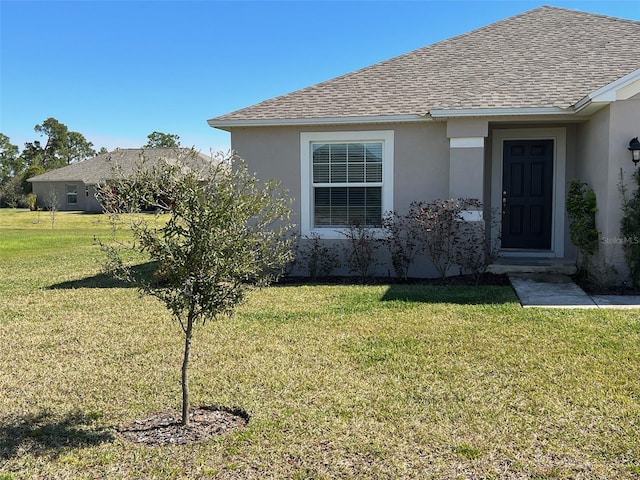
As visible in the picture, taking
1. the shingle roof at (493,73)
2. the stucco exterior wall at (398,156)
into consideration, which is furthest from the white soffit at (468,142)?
the shingle roof at (493,73)

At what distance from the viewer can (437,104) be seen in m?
10.2

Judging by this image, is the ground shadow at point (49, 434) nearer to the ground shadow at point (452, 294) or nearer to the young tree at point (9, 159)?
the ground shadow at point (452, 294)

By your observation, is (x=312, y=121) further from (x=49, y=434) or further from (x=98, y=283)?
(x=49, y=434)

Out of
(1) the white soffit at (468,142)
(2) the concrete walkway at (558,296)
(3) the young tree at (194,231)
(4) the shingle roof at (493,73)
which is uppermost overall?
(4) the shingle roof at (493,73)

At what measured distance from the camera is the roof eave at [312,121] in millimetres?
10039

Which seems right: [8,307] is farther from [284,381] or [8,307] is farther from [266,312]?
[284,381]

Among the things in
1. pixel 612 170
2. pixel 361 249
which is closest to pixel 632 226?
pixel 612 170

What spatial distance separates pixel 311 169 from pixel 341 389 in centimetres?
664

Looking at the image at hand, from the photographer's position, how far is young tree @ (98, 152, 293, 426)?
3668 millimetres

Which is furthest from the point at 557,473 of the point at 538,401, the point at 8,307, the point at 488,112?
the point at 8,307

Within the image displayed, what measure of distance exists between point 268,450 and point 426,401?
141 centimetres

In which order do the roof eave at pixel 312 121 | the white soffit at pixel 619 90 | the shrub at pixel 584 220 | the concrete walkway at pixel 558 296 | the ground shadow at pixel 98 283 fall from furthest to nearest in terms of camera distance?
the ground shadow at pixel 98 283 → the roof eave at pixel 312 121 → the shrub at pixel 584 220 → the white soffit at pixel 619 90 → the concrete walkway at pixel 558 296

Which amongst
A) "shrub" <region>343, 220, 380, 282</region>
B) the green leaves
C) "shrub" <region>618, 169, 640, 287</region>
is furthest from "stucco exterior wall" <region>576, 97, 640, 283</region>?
the green leaves

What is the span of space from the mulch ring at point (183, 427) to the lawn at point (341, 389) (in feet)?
0.34
